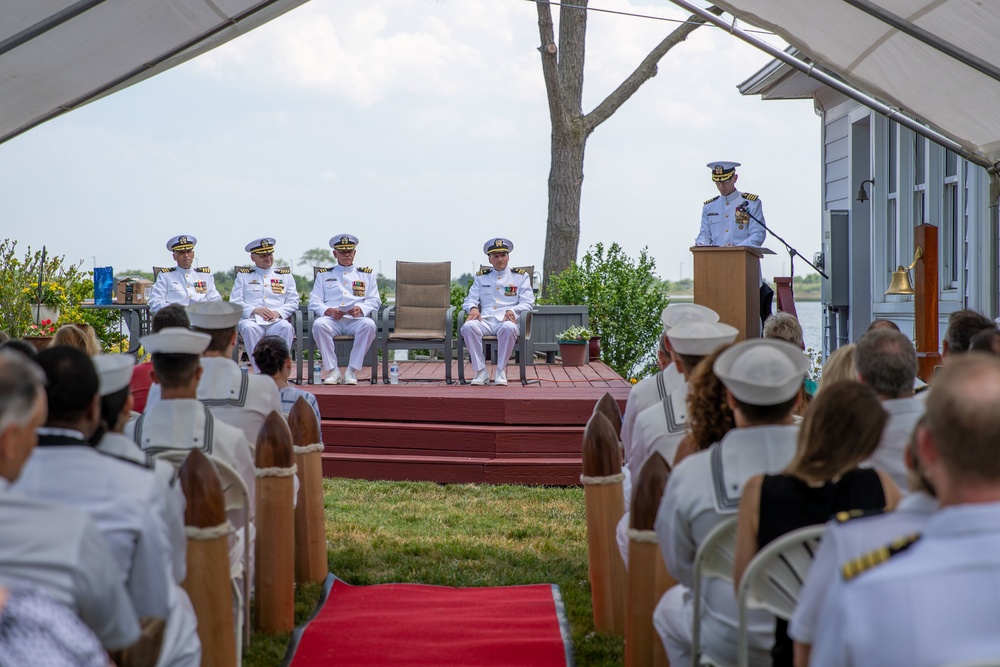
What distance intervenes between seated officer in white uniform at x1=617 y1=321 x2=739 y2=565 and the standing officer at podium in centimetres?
512

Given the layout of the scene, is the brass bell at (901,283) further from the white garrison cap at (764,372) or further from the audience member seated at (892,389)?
the white garrison cap at (764,372)

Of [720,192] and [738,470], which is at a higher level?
[720,192]

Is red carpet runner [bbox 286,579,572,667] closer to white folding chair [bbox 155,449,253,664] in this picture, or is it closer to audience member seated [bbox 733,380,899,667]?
white folding chair [bbox 155,449,253,664]

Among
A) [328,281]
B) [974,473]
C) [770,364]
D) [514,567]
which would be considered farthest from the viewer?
[328,281]

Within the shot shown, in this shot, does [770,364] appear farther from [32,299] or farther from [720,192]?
[32,299]

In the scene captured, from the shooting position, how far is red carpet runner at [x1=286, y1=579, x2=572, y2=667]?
356cm

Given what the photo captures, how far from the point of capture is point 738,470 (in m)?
2.34

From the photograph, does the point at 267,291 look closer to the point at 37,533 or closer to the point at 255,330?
the point at 255,330

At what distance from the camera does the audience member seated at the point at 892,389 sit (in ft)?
9.32

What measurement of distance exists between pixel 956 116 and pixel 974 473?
16.2ft

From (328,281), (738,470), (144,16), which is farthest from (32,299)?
(738,470)

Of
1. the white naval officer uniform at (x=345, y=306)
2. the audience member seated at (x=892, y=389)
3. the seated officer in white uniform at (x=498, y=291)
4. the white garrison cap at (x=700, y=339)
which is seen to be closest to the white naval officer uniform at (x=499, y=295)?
the seated officer in white uniform at (x=498, y=291)

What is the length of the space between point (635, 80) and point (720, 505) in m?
12.5

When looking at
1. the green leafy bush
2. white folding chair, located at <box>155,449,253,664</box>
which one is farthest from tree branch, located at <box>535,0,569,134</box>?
white folding chair, located at <box>155,449,253,664</box>
